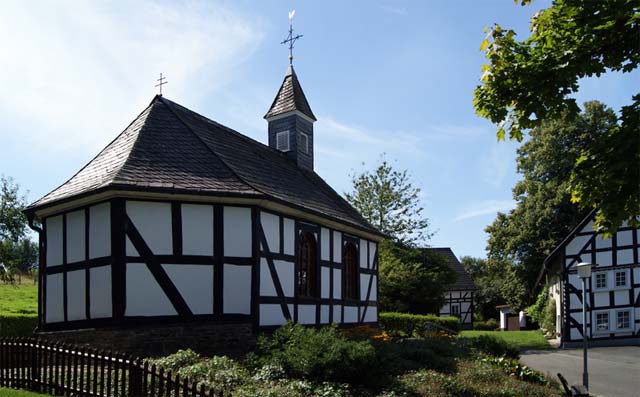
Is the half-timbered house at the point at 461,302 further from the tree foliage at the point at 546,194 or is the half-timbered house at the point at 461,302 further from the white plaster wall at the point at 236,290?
the white plaster wall at the point at 236,290

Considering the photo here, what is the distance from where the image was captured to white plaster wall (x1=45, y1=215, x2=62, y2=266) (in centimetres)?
1608

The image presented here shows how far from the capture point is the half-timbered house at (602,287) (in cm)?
2961

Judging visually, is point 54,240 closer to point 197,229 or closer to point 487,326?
point 197,229

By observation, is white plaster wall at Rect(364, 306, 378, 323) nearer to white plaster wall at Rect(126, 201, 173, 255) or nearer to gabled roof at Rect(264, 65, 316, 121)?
gabled roof at Rect(264, 65, 316, 121)

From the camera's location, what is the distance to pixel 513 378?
1418 cm

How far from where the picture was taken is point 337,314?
68.5ft

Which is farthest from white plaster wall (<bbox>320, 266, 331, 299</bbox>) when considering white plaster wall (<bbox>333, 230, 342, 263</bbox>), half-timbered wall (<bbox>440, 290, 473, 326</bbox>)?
half-timbered wall (<bbox>440, 290, 473, 326</bbox>)

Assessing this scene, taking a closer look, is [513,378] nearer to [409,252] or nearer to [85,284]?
[85,284]

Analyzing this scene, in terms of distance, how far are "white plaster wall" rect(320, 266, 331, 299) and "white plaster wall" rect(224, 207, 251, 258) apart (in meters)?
4.50

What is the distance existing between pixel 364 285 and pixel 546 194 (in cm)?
1844

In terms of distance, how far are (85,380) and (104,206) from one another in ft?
16.0

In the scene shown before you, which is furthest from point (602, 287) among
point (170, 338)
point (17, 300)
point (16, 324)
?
point (17, 300)

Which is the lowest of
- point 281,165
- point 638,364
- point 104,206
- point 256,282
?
point 638,364

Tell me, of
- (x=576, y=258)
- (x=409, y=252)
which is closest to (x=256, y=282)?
(x=576, y=258)
